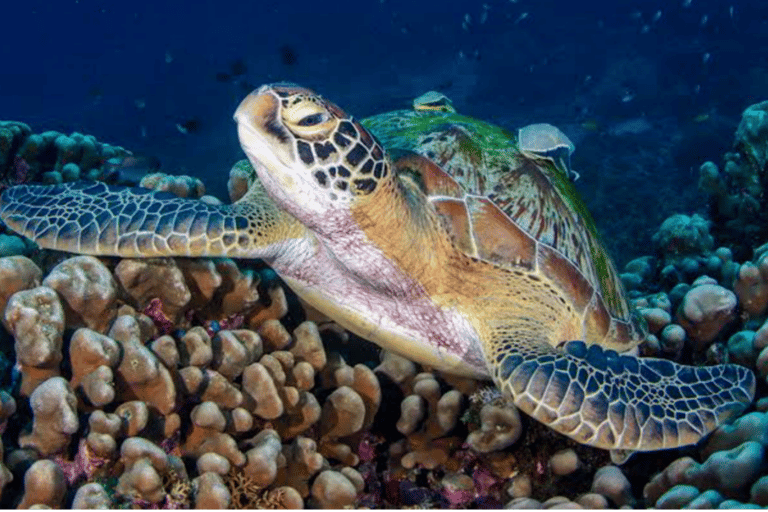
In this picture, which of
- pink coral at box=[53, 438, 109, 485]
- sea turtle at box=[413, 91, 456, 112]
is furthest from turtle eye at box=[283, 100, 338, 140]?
sea turtle at box=[413, 91, 456, 112]

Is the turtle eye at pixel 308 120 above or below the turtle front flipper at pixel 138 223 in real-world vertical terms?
above

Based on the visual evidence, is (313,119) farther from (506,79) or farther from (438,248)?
(506,79)

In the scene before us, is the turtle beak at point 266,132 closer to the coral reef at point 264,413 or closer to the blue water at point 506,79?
the coral reef at point 264,413

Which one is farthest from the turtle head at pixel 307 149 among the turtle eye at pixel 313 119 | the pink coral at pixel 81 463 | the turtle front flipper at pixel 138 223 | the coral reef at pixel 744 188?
the coral reef at pixel 744 188

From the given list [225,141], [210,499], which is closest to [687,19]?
[225,141]

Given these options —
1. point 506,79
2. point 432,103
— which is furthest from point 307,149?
point 506,79

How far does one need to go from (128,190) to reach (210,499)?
1.91 meters

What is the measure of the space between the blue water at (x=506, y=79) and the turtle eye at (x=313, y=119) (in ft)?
22.6

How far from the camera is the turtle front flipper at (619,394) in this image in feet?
7.34

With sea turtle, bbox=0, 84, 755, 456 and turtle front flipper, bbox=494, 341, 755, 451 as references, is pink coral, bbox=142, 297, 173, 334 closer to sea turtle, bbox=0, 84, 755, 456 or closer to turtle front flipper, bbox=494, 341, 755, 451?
sea turtle, bbox=0, 84, 755, 456

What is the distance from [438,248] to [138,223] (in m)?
1.42

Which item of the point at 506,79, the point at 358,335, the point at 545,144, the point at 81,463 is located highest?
the point at 545,144

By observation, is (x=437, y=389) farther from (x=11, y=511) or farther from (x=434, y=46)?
(x=434, y=46)

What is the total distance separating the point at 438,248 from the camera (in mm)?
2859
